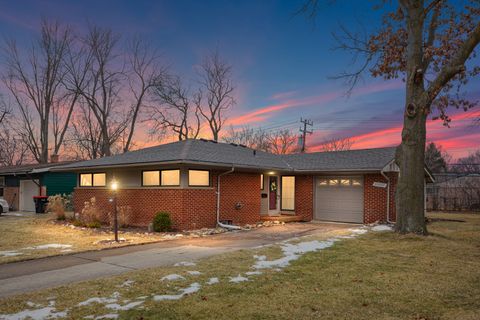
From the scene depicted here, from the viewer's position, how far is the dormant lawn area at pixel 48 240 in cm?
966

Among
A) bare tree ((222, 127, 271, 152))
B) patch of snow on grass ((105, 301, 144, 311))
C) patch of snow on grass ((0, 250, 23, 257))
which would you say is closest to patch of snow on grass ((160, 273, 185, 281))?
patch of snow on grass ((105, 301, 144, 311))

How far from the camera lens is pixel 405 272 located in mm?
7402

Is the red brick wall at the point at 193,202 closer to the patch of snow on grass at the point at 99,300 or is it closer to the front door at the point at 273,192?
the front door at the point at 273,192

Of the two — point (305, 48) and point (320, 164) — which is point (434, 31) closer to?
point (305, 48)

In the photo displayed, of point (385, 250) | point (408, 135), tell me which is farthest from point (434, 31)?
point (385, 250)

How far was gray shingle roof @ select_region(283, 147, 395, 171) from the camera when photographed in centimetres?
1708

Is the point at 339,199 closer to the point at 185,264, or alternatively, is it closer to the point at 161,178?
the point at 161,178

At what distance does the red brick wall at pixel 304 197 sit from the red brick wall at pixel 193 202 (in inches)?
111

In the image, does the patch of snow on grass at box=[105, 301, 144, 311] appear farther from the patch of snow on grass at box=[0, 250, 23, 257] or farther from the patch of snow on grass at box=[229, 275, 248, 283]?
the patch of snow on grass at box=[0, 250, 23, 257]

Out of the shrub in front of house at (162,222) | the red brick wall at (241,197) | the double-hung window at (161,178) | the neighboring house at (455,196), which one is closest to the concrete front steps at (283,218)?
the red brick wall at (241,197)

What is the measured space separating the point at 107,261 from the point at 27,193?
2104 cm

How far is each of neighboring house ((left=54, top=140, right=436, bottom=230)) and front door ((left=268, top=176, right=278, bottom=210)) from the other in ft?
0.17

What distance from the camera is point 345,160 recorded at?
1877 cm

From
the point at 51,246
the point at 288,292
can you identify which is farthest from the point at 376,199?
the point at 51,246
